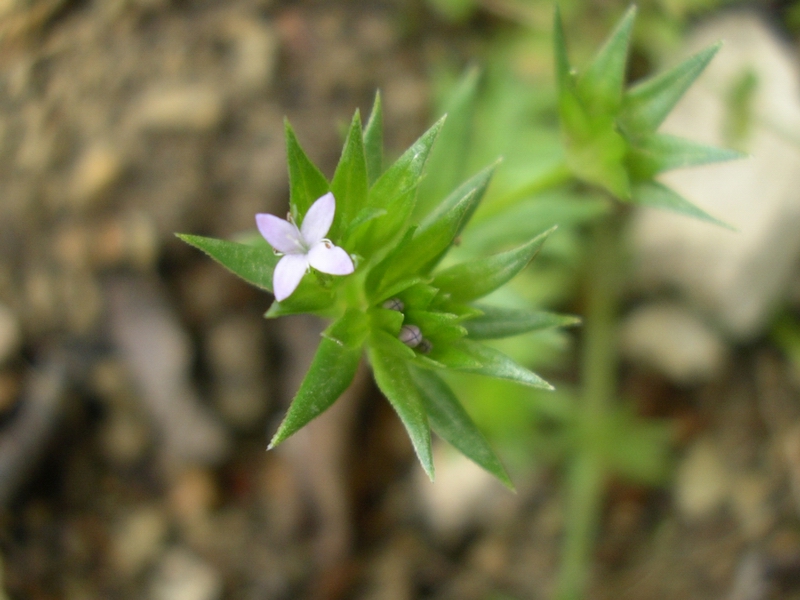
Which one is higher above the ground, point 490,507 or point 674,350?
point 674,350

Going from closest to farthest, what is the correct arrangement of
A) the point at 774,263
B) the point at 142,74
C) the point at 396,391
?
the point at 396,391, the point at 142,74, the point at 774,263

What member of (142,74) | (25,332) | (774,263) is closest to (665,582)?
(774,263)

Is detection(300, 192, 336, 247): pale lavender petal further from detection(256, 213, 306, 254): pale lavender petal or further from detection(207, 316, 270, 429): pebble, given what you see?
detection(207, 316, 270, 429): pebble

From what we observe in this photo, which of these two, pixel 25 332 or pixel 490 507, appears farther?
pixel 490 507

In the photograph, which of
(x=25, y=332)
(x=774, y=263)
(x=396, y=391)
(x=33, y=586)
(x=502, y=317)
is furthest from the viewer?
(x=774, y=263)

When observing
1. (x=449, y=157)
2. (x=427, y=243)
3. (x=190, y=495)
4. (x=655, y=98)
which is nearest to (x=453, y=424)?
(x=427, y=243)

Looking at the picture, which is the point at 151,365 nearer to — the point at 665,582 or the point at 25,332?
the point at 25,332
